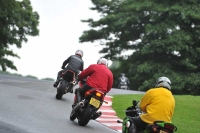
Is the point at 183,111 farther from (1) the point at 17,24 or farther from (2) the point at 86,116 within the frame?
(1) the point at 17,24

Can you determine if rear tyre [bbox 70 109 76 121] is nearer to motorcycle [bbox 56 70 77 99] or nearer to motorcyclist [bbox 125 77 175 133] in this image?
motorcyclist [bbox 125 77 175 133]

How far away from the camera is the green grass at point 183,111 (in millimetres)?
14848

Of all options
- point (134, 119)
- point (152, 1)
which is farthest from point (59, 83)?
point (152, 1)

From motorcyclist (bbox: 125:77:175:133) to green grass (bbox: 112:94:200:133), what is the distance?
579 cm

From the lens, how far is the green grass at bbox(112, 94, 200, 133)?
48.7ft

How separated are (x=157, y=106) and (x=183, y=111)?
10.8 metres

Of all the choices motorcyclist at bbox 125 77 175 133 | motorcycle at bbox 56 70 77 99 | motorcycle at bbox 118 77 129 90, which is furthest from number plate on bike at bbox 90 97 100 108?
motorcycle at bbox 118 77 129 90

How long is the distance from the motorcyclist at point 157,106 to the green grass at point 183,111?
5.79 meters

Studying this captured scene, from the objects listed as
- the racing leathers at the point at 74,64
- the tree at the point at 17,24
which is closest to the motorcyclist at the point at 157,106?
the racing leathers at the point at 74,64

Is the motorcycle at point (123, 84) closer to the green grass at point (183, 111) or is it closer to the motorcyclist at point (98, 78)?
the green grass at point (183, 111)

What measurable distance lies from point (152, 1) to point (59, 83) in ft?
91.4

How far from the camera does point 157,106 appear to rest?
7953 millimetres

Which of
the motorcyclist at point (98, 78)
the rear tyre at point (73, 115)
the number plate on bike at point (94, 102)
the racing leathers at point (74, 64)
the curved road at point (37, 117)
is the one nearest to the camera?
the curved road at point (37, 117)

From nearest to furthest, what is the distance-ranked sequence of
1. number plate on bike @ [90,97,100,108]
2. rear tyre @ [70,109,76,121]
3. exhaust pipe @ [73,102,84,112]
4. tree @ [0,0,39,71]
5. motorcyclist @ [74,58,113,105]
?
number plate on bike @ [90,97,100,108], exhaust pipe @ [73,102,84,112], motorcyclist @ [74,58,113,105], rear tyre @ [70,109,76,121], tree @ [0,0,39,71]
